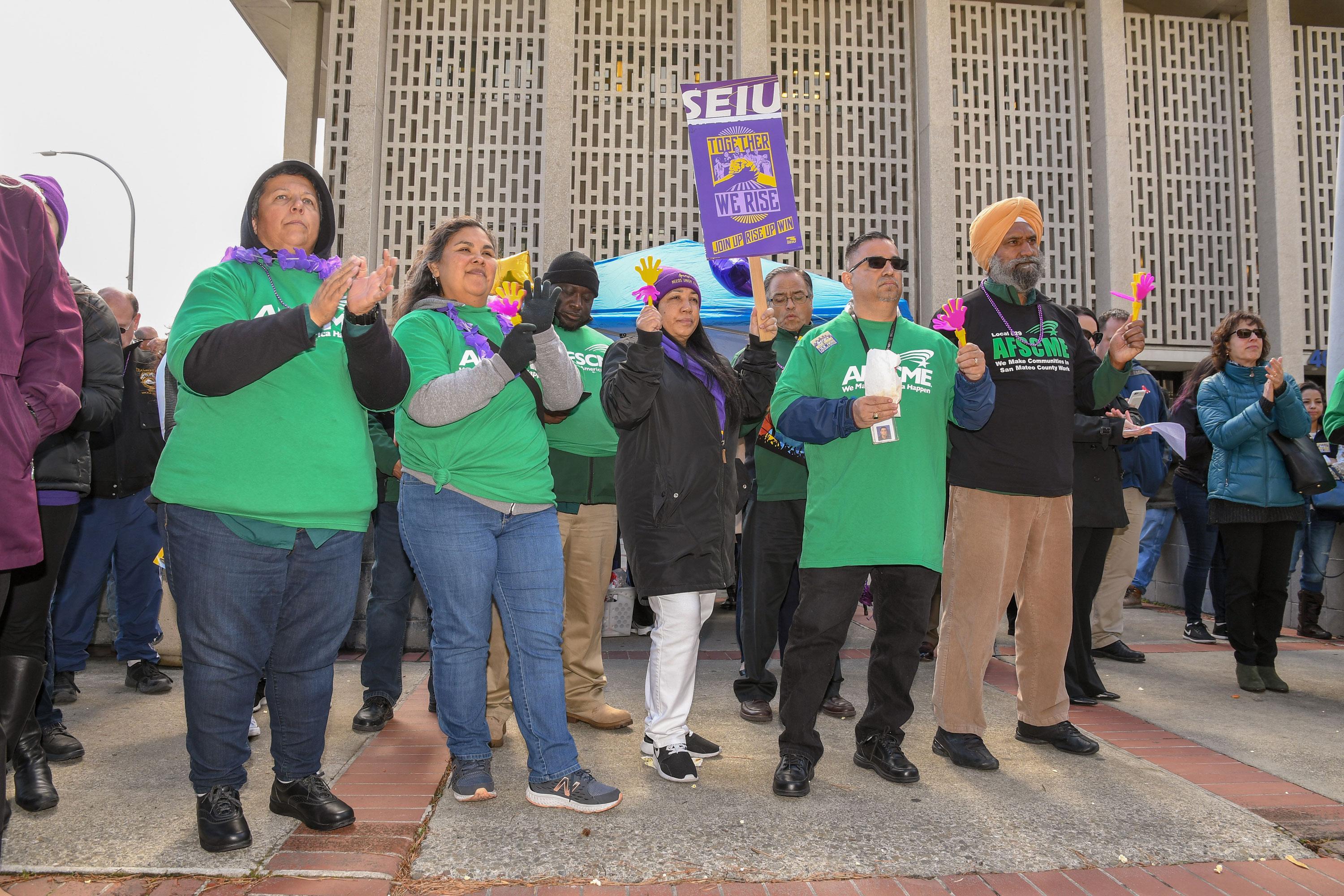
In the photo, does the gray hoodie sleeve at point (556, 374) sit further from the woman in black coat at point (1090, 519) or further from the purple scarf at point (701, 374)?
the woman in black coat at point (1090, 519)

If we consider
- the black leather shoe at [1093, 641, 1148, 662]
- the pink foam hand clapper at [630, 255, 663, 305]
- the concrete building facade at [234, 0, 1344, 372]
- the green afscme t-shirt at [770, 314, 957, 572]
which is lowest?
the black leather shoe at [1093, 641, 1148, 662]

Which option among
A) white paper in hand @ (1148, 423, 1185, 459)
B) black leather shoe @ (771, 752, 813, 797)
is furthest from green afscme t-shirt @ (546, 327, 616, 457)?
white paper in hand @ (1148, 423, 1185, 459)

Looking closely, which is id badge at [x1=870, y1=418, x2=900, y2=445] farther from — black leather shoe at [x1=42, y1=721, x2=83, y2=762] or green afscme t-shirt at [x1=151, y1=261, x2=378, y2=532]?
black leather shoe at [x1=42, y1=721, x2=83, y2=762]

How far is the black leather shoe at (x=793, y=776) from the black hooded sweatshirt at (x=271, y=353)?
1.98m

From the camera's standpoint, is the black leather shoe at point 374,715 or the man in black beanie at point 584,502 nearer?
the black leather shoe at point 374,715

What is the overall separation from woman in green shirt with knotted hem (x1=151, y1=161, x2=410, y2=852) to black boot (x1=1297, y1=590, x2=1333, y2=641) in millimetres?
7210

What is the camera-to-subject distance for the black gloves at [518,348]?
327 centimetres

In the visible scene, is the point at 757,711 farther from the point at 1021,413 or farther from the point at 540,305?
the point at 540,305

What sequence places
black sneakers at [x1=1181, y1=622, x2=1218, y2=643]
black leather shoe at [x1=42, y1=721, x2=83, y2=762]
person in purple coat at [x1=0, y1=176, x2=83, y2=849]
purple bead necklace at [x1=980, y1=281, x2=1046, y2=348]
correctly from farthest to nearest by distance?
black sneakers at [x1=1181, y1=622, x2=1218, y2=643] → purple bead necklace at [x1=980, y1=281, x2=1046, y2=348] → black leather shoe at [x1=42, y1=721, x2=83, y2=762] → person in purple coat at [x1=0, y1=176, x2=83, y2=849]

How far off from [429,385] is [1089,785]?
2878mm

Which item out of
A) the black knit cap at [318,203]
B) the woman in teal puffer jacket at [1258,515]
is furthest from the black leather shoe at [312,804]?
the woman in teal puffer jacket at [1258,515]

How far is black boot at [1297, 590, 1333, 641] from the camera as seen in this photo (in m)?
7.29

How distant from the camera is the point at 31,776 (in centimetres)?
332

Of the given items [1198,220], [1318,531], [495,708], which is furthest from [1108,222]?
[495,708]
